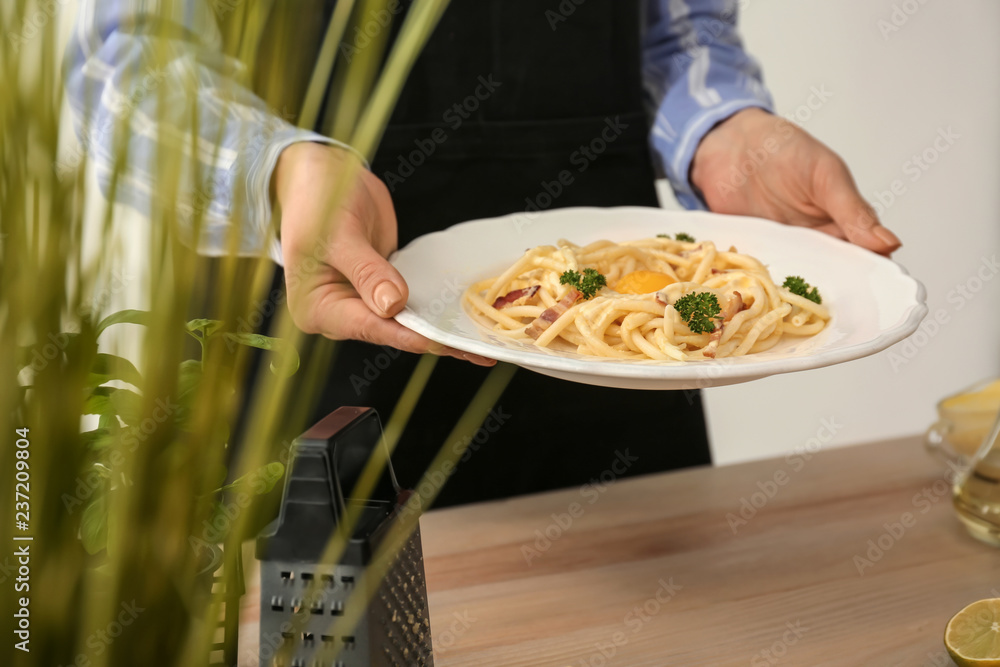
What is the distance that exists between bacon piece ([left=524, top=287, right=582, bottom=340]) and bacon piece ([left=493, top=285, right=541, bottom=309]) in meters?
0.06

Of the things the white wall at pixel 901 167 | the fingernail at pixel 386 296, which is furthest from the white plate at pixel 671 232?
the white wall at pixel 901 167

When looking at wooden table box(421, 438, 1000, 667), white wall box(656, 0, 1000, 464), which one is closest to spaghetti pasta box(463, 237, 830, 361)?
wooden table box(421, 438, 1000, 667)

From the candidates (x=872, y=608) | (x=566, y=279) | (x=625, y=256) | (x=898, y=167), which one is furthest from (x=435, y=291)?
(x=898, y=167)

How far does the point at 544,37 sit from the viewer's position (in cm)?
168

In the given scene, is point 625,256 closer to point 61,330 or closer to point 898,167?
point 61,330

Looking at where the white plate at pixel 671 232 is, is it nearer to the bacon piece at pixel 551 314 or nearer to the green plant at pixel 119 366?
the bacon piece at pixel 551 314

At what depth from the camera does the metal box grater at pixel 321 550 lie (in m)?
0.57

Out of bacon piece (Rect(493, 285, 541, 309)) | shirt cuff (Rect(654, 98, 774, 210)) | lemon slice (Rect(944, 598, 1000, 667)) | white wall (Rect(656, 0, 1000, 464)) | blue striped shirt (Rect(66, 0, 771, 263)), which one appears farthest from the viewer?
white wall (Rect(656, 0, 1000, 464))

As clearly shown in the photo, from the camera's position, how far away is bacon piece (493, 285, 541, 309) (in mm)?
1143

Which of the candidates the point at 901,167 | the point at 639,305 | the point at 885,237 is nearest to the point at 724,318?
the point at 639,305

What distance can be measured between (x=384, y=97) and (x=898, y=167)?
121 inches

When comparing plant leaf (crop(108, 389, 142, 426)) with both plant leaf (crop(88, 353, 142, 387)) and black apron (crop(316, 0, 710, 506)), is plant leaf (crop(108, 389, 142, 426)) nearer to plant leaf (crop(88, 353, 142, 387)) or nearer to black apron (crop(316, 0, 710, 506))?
plant leaf (crop(88, 353, 142, 387))

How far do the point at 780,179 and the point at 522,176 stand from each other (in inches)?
20.1

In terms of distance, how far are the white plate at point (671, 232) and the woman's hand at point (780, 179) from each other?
0.09 meters
